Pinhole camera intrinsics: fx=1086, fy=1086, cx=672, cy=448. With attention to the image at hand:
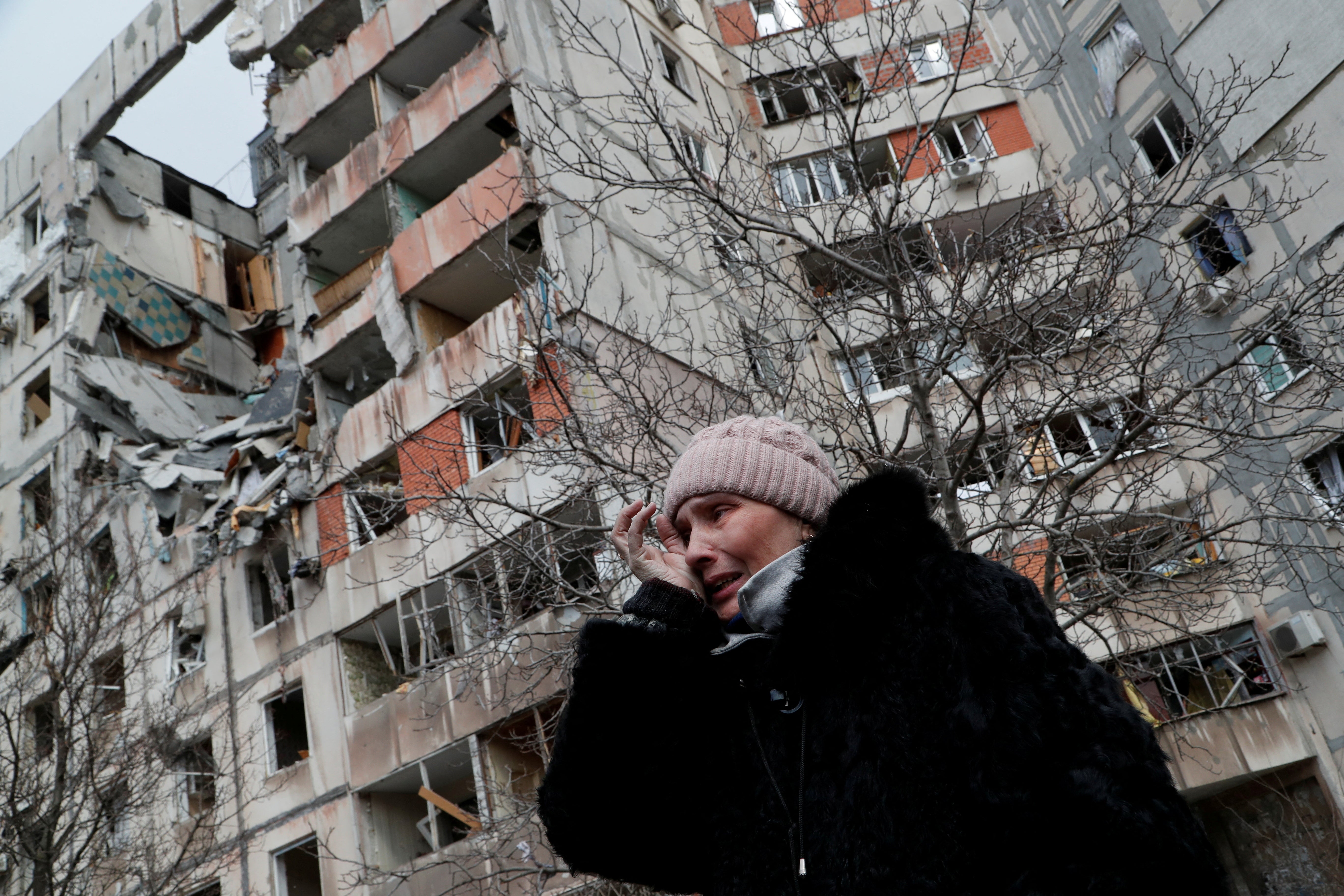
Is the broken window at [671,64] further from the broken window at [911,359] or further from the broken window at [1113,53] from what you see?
the broken window at [911,359]

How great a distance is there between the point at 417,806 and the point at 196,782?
5.93m

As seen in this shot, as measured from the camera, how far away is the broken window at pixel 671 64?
24.5 meters

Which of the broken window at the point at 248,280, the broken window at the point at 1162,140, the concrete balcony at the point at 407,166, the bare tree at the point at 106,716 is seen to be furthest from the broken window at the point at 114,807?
the broken window at the point at 1162,140

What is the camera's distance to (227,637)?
2172 centimetres

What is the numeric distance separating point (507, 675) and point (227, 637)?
1448 cm

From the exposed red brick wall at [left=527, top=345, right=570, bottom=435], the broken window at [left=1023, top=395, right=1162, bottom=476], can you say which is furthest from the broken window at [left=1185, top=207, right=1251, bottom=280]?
the exposed red brick wall at [left=527, top=345, right=570, bottom=435]

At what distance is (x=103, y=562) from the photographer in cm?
2539

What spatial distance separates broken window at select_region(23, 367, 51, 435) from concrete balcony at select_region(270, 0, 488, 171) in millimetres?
9926

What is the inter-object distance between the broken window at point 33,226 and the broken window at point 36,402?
4.41m

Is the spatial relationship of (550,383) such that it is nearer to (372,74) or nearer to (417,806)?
(417,806)

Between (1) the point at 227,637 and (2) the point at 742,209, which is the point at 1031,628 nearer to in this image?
(2) the point at 742,209

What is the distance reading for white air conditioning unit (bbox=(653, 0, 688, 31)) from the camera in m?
25.3

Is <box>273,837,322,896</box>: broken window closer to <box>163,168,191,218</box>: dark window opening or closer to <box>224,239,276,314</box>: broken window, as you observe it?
<box>224,239,276,314</box>: broken window

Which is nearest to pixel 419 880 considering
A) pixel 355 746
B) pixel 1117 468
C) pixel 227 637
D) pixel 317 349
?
pixel 355 746
